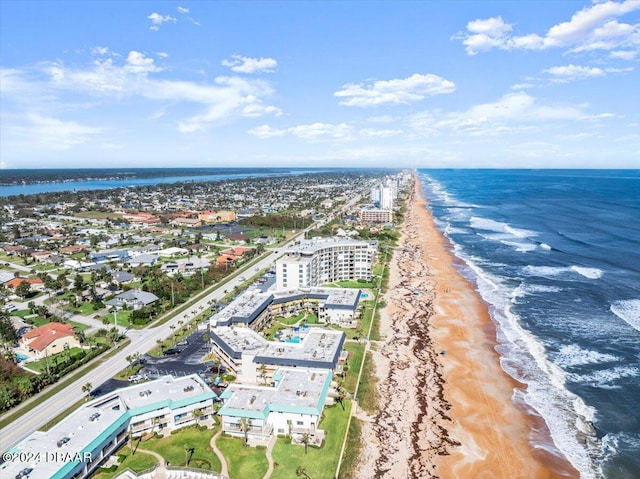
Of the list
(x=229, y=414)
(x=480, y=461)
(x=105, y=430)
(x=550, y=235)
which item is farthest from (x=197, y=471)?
(x=550, y=235)

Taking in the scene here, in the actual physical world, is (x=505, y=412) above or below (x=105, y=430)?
below

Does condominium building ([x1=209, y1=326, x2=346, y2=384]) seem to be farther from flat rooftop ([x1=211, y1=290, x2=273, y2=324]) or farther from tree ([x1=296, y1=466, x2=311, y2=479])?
tree ([x1=296, y1=466, x2=311, y2=479])

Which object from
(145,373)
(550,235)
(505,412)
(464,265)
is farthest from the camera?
(550,235)

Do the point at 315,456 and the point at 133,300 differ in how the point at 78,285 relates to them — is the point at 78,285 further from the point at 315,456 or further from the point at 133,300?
the point at 315,456

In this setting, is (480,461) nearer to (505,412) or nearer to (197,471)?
(505,412)

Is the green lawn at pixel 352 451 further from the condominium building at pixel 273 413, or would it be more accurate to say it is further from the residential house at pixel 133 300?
the residential house at pixel 133 300

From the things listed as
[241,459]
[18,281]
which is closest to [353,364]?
[241,459]

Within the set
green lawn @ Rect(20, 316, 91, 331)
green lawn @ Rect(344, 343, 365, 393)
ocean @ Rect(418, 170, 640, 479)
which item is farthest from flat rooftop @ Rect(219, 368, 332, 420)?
green lawn @ Rect(20, 316, 91, 331)
